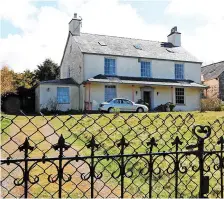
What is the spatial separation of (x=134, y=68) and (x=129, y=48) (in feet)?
7.80

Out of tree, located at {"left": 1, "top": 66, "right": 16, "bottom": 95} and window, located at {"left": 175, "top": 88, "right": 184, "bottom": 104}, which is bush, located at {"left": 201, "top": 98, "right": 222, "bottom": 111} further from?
tree, located at {"left": 1, "top": 66, "right": 16, "bottom": 95}

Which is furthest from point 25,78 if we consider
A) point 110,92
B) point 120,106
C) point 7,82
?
point 120,106

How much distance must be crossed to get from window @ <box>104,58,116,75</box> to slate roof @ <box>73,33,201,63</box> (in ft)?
2.40

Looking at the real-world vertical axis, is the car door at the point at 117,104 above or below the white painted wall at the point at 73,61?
below

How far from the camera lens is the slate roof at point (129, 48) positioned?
2711cm

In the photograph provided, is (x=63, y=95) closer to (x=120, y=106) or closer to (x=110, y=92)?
(x=110, y=92)

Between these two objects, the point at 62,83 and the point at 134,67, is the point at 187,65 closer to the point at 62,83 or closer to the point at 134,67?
the point at 134,67

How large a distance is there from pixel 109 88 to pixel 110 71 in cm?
181

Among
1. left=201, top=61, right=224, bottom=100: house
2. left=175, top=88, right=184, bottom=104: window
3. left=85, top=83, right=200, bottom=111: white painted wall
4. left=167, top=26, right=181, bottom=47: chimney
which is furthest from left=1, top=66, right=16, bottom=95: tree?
left=201, top=61, right=224, bottom=100: house

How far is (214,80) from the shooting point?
4025cm

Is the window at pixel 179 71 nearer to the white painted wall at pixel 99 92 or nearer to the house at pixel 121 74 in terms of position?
the house at pixel 121 74

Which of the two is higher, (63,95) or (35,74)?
(35,74)

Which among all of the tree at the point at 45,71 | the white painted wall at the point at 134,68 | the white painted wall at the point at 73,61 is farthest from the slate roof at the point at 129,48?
the tree at the point at 45,71

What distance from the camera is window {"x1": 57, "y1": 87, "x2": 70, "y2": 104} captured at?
26.0 meters
